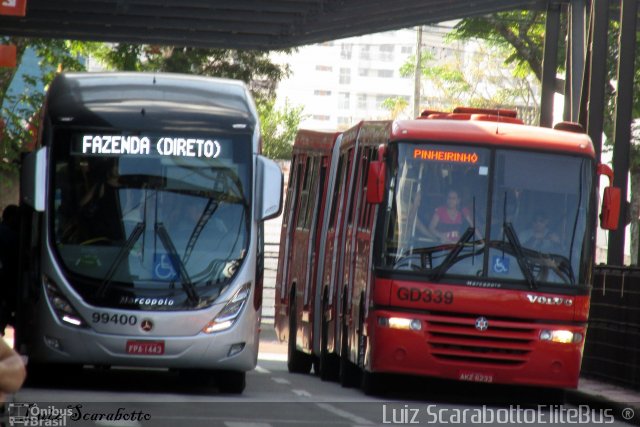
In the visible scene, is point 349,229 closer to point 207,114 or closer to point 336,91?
point 207,114

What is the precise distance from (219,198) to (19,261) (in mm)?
2240

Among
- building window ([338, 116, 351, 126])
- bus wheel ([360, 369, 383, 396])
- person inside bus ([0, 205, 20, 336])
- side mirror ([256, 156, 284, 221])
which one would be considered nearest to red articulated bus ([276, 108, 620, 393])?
bus wheel ([360, 369, 383, 396])

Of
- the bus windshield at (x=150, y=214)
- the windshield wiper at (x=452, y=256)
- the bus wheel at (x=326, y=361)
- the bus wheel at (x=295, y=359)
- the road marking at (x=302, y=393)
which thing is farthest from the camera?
the bus wheel at (x=295, y=359)

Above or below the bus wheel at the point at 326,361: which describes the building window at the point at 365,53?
above

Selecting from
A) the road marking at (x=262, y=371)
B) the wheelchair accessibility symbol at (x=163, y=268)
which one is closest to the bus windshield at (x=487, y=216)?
the wheelchair accessibility symbol at (x=163, y=268)

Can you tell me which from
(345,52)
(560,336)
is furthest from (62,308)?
(345,52)

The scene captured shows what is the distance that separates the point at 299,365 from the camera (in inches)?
890

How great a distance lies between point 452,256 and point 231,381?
2.46m

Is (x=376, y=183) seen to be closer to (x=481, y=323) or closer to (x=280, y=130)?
(x=481, y=323)

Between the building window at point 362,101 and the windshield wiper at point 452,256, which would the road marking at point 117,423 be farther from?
the building window at point 362,101

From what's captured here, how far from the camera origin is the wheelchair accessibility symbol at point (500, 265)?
17047 mm

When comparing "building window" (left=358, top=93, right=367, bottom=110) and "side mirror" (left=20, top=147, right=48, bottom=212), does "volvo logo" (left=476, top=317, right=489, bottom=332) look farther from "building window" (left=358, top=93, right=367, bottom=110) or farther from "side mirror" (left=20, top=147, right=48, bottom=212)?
"building window" (left=358, top=93, right=367, bottom=110)

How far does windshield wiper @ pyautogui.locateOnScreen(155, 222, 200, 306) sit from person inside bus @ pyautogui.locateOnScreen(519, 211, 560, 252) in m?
3.30

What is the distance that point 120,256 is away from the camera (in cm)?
1612
